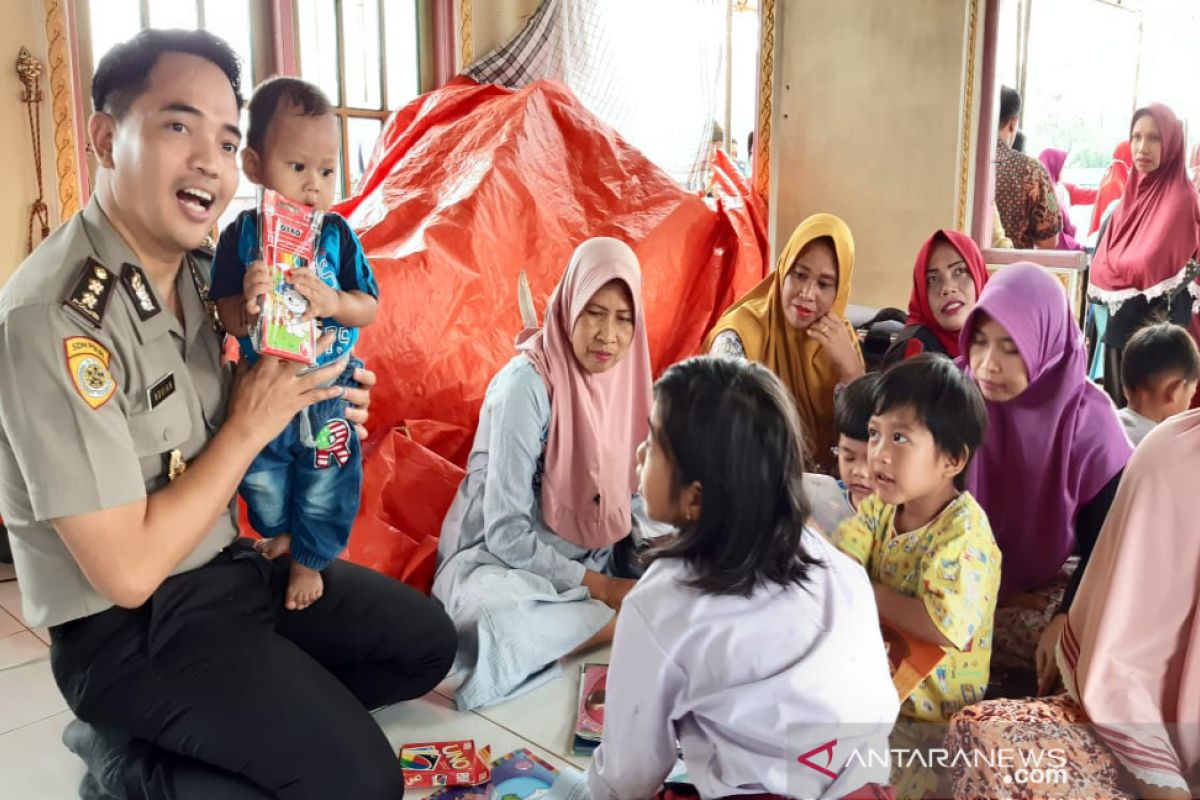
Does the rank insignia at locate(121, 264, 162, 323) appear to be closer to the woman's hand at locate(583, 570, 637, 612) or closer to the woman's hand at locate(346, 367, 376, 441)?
the woman's hand at locate(346, 367, 376, 441)

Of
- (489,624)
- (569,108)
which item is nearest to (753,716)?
(489,624)

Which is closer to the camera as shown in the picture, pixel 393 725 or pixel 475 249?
pixel 393 725

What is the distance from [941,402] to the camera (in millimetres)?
1667

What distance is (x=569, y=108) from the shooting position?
3.70 meters

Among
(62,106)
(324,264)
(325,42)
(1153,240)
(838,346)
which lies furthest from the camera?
(325,42)

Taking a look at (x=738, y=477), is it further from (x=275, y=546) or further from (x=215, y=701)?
(x=275, y=546)

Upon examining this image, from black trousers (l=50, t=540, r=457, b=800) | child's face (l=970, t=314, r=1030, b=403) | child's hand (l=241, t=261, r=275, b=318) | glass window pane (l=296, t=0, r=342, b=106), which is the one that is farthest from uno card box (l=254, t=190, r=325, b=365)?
glass window pane (l=296, t=0, r=342, b=106)

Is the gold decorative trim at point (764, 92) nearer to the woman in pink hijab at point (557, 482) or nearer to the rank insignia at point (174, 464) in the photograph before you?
the woman in pink hijab at point (557, 482)

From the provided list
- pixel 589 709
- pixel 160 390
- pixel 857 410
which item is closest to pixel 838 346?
pixel 857 410

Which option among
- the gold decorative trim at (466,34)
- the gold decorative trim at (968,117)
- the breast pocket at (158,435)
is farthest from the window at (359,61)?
the breast pocket at (158,435)

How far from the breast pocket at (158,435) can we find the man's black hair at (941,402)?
119 cm

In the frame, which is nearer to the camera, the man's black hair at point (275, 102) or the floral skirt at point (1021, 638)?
the man's black hair at point (275, 102)

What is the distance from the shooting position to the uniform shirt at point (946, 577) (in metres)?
1.55

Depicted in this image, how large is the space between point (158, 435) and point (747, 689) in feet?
2.95
